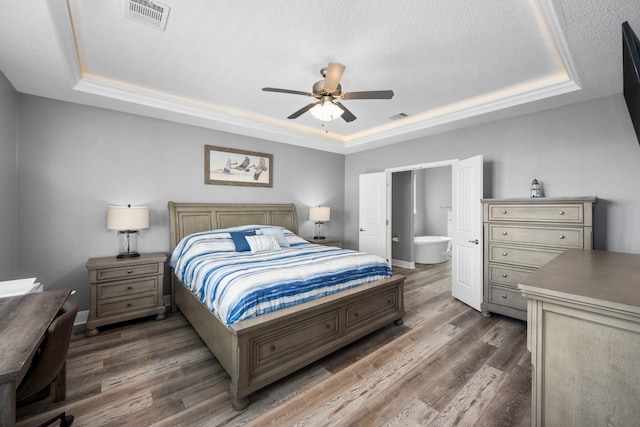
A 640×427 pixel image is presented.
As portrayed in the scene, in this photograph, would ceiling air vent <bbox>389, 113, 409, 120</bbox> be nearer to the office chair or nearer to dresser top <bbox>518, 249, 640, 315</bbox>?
dresser top <bbox>518, 249, 640, 315</bbox>

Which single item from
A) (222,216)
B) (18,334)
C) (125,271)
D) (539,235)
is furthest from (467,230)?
(125,271)

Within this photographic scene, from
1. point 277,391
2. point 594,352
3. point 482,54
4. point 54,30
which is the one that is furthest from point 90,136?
point 594,352

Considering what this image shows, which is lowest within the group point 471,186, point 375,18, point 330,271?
point 330,271

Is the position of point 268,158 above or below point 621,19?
below

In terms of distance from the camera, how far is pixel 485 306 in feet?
10.6

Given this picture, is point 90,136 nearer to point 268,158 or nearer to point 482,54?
point 268,158

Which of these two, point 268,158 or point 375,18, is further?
point 268,158

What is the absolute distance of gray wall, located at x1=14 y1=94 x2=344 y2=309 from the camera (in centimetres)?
282

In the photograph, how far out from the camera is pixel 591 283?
1182mm

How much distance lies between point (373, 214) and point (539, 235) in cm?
264

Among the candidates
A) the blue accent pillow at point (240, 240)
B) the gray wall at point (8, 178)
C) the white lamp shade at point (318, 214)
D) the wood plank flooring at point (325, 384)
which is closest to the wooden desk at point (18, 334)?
the wood plank flooring at point (325, 384)

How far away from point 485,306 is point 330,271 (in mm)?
2204

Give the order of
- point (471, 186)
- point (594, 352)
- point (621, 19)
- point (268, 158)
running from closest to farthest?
point (594, 352) < point (621, 19) < point (471, 186) < point (268, 158)

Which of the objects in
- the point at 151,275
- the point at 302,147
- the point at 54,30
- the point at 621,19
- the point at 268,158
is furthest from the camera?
the point at 302,147
